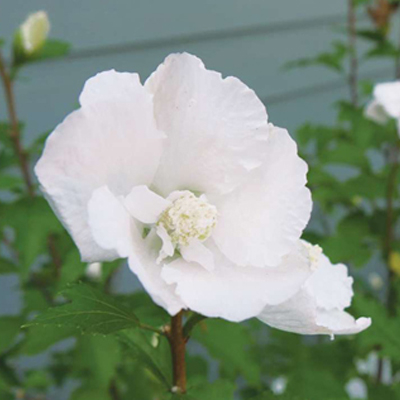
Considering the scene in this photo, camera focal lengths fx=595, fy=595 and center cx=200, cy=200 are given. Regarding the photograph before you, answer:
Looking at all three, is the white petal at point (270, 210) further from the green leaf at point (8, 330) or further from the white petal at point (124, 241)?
the green leaf at point (8, 330)

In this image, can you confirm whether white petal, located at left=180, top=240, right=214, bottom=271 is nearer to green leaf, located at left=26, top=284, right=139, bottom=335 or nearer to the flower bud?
green leaf, located at left=26, top=284, right=139, bottom=335

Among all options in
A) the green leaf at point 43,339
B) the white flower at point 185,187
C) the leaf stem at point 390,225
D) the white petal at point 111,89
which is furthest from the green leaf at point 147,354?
the leaf stem at point 390,225

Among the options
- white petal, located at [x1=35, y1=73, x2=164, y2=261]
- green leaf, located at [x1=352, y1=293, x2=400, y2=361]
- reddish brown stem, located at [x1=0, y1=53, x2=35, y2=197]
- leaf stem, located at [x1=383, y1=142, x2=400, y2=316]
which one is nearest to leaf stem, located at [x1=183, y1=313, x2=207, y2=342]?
white petal, located at [x1=35, y1=73, x2=164, y2=261]

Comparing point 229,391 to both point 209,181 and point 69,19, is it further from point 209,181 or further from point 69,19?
point 69,19

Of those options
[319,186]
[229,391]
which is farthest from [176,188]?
[319,186]

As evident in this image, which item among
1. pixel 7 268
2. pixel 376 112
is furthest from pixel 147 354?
pixel 376 112

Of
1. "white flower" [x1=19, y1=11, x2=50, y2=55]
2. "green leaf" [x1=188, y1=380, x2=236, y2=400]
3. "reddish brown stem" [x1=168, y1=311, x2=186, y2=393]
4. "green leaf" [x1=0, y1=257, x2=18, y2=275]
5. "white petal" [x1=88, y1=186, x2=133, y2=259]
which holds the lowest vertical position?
"green leaf" [x1=0, y1=257, x2=18, y2=275]
